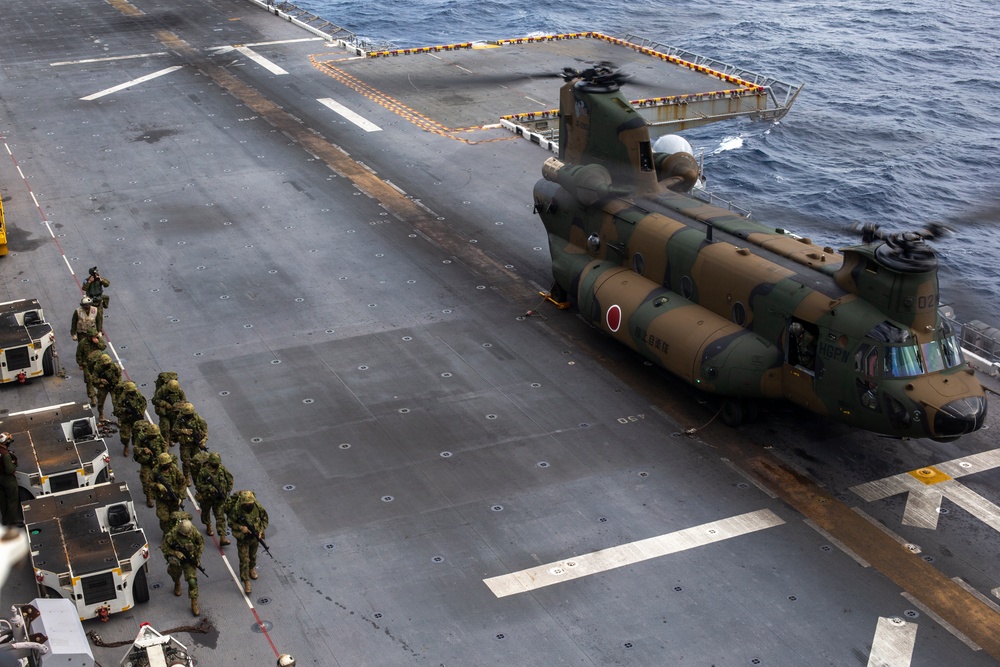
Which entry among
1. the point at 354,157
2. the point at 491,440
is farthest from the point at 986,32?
the point at 491,440

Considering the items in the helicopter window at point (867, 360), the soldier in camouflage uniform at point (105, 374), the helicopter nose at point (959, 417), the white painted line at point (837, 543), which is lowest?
the white painted line at point (837, 543)

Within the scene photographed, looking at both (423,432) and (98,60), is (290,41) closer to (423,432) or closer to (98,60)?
(98,60)

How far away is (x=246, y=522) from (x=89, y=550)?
98.6 inches

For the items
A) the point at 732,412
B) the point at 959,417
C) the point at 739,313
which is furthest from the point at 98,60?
the point at 959,417

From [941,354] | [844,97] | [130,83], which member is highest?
[941,354]

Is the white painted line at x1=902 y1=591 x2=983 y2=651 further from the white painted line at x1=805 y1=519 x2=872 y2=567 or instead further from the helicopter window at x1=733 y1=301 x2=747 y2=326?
the helicopter window at x1=733 y1=301 x2=747 y2=326

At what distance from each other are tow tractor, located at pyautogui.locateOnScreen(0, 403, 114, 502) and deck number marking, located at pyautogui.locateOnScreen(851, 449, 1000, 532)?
14517mm

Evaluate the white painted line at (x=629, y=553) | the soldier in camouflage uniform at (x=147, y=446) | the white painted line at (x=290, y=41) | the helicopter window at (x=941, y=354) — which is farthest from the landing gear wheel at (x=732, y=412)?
the white painted line at (x=290, y=41)

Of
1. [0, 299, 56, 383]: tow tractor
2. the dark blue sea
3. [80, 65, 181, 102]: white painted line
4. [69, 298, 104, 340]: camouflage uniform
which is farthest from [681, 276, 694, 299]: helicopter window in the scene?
[80, 65, 181, 102]: white painted line

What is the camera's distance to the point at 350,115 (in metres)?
45.2

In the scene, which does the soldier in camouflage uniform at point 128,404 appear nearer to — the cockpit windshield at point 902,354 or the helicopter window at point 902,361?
the cockpit windshield at point 902,354

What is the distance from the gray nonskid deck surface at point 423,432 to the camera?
17.6 meters

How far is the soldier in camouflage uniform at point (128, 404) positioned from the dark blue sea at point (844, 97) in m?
13.8

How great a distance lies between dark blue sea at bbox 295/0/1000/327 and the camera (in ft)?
148
